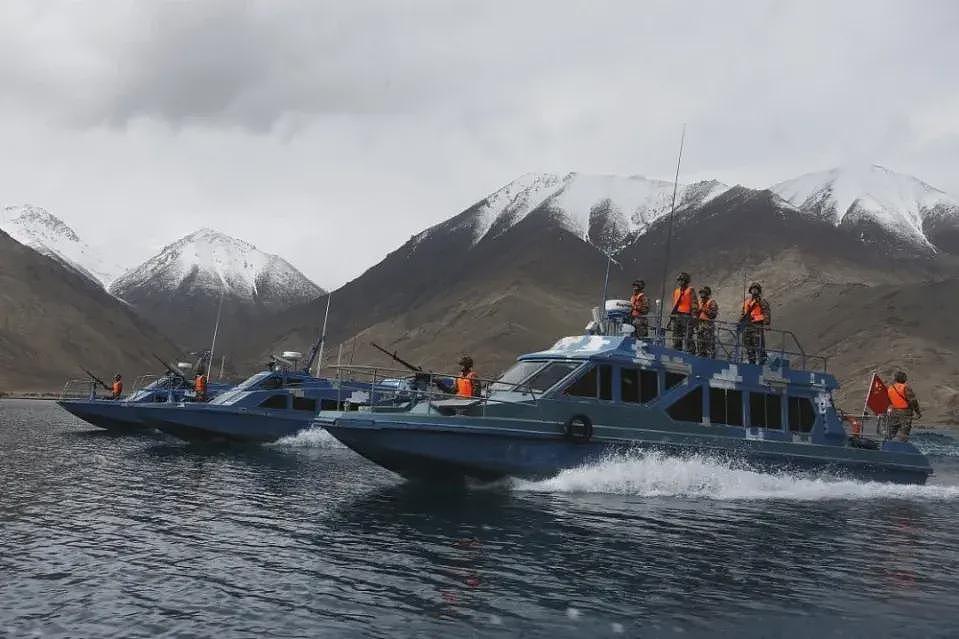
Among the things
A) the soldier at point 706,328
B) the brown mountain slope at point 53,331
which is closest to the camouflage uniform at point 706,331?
the soldier at point 706,328

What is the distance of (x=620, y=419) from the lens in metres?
19.1

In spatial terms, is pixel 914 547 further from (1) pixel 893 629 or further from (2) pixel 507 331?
(2) pixel 507 331

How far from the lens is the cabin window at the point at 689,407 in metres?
19.9

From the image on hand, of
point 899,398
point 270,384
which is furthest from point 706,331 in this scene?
point 270,384

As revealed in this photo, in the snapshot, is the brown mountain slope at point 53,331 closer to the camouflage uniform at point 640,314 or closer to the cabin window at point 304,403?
the cabin window at point 304,403

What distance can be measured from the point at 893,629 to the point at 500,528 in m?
6.51

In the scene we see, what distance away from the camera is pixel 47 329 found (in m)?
144

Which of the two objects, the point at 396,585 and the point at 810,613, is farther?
the point at 396,585

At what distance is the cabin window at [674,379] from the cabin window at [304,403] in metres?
17.4

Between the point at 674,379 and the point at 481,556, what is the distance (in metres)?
9.43

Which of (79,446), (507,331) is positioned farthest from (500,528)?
(507,331)

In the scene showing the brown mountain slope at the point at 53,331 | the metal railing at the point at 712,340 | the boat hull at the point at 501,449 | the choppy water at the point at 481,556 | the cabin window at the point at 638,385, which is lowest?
the choppy water at the point at 481,556

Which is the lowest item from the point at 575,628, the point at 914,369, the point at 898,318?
the point at 575,628

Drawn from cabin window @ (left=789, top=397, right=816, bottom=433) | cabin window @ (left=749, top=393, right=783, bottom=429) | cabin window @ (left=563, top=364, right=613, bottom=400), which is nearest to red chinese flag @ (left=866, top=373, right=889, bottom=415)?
cabin window @ (left=789, top=397, right=816, bottom=433)
